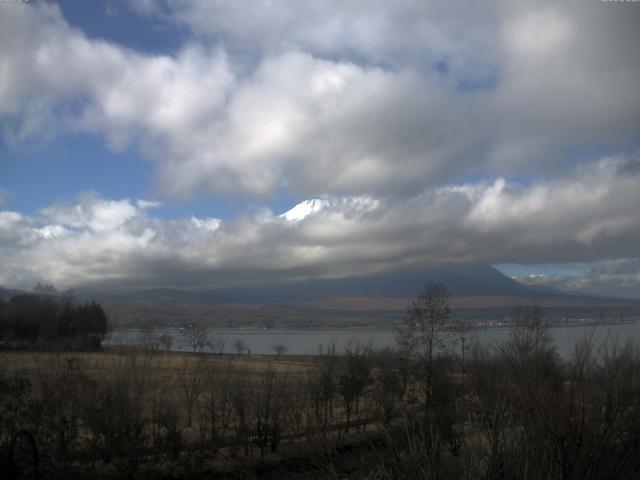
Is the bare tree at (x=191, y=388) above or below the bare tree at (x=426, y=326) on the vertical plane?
below

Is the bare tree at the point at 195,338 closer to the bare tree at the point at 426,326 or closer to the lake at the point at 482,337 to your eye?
the lake at the point at 482,337

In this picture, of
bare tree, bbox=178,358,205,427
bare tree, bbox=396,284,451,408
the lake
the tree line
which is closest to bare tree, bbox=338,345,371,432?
the lake

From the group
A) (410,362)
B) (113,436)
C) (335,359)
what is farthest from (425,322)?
(113,436)

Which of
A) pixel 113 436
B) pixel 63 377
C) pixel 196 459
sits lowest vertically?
pixel 196 459

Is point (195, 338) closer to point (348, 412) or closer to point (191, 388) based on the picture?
point (348, 412)

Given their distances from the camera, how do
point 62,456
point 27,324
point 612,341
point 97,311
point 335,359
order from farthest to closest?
point 97,311
point 27,324
point 335,359
point 62,456
point 612,341

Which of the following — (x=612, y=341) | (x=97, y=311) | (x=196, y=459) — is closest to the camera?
(x=612, y=341)

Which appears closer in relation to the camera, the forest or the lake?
the forest

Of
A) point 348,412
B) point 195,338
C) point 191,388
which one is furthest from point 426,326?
point 195,338

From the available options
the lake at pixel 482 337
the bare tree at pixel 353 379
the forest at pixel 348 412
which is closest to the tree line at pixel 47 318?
the lake at pixel 482 337

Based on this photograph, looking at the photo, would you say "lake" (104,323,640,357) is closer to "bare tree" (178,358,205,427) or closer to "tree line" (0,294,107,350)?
"bare tree" (178,358,205,427)

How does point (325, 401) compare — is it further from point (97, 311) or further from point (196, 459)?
point (97, 311)

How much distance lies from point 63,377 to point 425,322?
2661 centimetres

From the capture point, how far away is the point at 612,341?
401 inches
